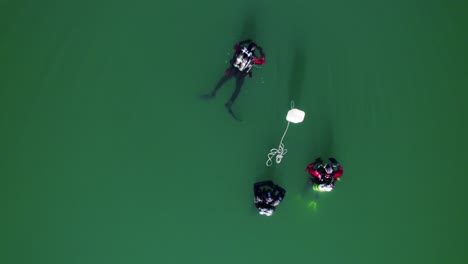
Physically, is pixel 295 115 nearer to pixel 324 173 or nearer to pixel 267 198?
pixel 324 173

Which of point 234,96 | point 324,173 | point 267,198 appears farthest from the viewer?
point 234,96

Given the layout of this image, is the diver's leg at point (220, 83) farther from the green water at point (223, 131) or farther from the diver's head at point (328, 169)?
the diver's head at point (328, 169)

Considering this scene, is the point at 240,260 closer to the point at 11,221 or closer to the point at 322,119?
the point at 322,119

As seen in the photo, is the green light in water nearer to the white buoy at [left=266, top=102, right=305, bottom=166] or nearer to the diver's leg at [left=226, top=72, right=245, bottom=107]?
the white buoy at [left=266, top=102, right=305, bottom=166]

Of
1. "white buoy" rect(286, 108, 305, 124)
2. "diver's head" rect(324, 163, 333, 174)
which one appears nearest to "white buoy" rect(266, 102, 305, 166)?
"white buoy" rect(286, 108, 305, 124)

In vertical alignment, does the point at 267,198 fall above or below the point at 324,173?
below

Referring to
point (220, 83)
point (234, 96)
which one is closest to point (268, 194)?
point (234, 96)
